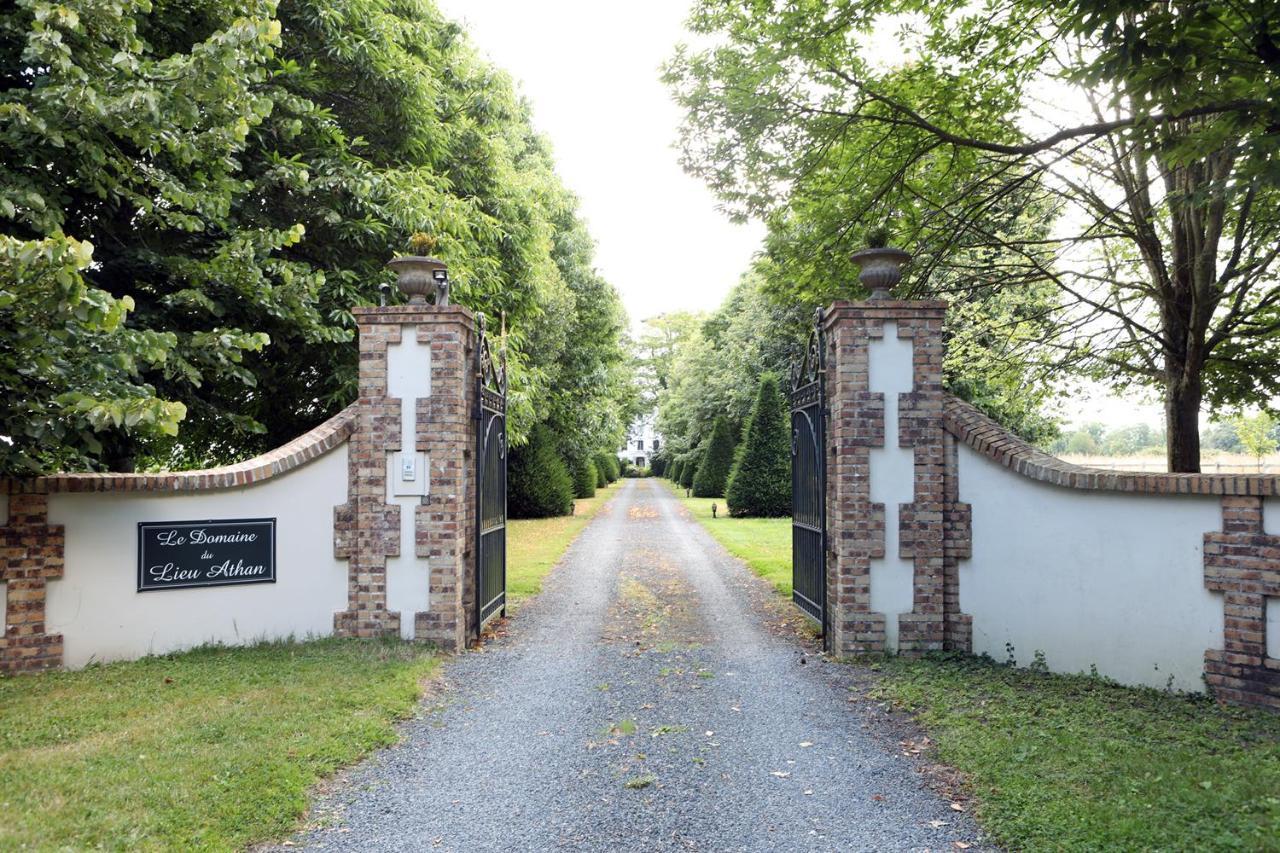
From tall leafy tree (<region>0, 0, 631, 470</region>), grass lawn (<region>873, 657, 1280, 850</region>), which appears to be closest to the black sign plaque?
tall leafy tree (<region>0, 0, 631, 470</region>)

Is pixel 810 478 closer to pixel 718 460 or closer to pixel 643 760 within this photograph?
pixel 643 760

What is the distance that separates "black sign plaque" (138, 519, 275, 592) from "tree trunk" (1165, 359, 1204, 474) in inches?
377

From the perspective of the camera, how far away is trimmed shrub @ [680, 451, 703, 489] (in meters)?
37.9

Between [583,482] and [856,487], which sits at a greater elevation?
[856,487]

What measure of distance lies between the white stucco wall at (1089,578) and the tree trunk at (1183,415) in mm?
4106

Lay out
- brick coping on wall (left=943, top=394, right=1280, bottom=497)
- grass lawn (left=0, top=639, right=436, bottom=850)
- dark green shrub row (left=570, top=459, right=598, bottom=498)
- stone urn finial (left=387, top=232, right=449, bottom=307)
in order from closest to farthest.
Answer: grass lawn (left=0, top=639, right=436, bottom=850) → brick coping on wall (left=943, top=394, right=1280, bottom=497) → stone urn finial (left=387, top=232, right=449, bottom=307) → dark green shrub row (left=570, top=459, right=598, bottom=498)

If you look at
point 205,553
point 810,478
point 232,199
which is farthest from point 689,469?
point 205,553

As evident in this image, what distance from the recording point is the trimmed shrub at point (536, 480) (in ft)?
68.8

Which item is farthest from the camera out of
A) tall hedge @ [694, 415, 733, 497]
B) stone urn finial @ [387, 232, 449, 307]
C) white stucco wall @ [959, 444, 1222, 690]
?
tall hedge @ [694, 415, 733, 497]

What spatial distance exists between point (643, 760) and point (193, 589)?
4.22 m

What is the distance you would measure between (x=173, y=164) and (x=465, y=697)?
5946 mm

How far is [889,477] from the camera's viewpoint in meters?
6.43

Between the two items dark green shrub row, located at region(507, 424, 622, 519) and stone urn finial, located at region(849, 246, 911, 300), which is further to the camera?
dark green shrub row, located at region(507, 424, 622, 519)

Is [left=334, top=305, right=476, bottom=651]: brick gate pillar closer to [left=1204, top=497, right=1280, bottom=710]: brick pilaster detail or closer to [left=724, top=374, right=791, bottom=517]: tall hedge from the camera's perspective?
[left=1204, top=497, right=1280, bottom=710]: brick pilaster detail
